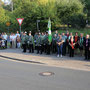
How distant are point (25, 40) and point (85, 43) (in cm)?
596

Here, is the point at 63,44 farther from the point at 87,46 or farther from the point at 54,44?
the point at 87,46

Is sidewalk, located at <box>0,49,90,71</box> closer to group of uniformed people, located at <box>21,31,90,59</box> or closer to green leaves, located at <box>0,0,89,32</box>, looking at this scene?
group of uniformed people, located at <box>21,31,90,59</box>

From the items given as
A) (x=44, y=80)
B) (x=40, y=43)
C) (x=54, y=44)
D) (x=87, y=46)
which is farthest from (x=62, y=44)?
(x=44, y=80)

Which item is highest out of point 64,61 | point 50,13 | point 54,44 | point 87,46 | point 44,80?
point 50,13

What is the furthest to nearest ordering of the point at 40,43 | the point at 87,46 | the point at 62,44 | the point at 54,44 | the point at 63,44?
the point at 40,43 → the point at 54,44 → the point at 63,44 → the point at 62,44 → the point at 87,46

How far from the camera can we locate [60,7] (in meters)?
22.3

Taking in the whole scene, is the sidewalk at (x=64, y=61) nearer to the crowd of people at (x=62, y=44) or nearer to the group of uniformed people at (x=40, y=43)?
the crowd of people at (x=62, y=44)

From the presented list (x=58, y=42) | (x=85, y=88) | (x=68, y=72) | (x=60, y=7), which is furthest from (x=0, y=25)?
(x=85, y=88)

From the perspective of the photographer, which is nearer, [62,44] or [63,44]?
[62,44]

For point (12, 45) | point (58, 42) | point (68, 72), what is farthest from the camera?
point (12, 45)

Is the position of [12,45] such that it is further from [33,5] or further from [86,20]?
[86,20]

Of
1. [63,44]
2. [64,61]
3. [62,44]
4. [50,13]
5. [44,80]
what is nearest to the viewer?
[44,80]

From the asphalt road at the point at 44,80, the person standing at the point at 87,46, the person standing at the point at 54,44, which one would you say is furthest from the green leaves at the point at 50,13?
the asphalt road at the point at 44,80

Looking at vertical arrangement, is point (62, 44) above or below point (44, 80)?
above
